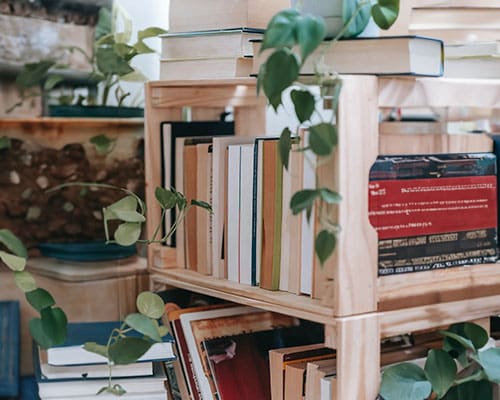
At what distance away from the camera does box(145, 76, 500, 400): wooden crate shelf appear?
130 cm

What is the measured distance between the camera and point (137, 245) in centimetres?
197

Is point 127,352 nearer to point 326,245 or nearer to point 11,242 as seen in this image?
point 11,242

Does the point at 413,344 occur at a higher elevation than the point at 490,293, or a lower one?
lower

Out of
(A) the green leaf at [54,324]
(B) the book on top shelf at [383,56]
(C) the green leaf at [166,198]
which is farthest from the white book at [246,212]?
(A) the green leaf at [54,324]

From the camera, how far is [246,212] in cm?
153

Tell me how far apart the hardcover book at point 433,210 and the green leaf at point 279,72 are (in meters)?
0.24

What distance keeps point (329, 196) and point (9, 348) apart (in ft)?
2.91

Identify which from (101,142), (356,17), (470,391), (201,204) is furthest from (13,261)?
(470,391)

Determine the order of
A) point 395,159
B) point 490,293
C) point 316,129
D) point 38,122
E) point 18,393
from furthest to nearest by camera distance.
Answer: point 38,122 → point 18,393 → point 490,293 → point 395,159 → point 316,129

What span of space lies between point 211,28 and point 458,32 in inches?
18.0

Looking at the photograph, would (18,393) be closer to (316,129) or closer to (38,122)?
(38,122)

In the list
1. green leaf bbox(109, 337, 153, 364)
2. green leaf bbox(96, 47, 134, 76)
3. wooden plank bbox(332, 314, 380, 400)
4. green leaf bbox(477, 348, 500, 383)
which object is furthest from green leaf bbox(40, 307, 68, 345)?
green leaf bbox(477, 348, 500, 383)

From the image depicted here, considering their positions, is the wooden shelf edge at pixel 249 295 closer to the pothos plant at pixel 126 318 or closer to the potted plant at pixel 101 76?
the pothos plant at pixel 126 318

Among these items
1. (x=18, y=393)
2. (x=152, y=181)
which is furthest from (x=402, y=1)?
(x=18, y=393)
